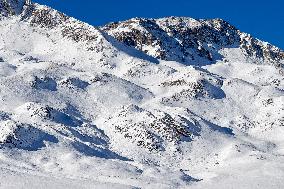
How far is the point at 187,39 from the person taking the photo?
14962 centimetres

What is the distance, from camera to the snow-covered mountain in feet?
203

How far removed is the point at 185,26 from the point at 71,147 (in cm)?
10133

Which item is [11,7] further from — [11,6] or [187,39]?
[187,39]

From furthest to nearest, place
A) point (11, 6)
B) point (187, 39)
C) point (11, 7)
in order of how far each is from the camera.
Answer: point (187, 39) < point (11, 6) < point (11, 7)

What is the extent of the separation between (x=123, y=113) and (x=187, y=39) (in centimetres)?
7241

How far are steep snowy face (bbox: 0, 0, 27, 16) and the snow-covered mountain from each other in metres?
0.25

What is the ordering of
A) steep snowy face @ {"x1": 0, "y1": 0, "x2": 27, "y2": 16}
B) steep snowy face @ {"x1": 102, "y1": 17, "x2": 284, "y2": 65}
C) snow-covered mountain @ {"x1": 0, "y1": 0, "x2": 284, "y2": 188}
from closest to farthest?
snow-covered mountain @ {"x1": 0, "y1": 0, "x2": 284, "y2": 188} → steep snowy face @ {"x1": 0, "y1": 0, "x2": 27, "y2": 16} → steep snowy face @ {"x1": 102, "y1": 17, "x2": 284, "y2": 65}

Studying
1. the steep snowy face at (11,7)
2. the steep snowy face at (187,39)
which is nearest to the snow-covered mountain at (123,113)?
the steep snowy face at (11,7)

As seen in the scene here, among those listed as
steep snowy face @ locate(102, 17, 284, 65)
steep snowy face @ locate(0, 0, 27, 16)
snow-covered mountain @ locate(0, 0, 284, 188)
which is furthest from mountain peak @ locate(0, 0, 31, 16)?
steep snowy face @ locate(102, 17, 284, 65)

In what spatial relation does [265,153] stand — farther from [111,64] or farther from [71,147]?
[111,64]

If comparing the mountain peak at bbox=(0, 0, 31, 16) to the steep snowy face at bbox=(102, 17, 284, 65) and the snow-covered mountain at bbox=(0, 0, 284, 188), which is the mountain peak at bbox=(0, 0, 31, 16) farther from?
the steep snowy face at bbox=(102, 17, 284, 65)

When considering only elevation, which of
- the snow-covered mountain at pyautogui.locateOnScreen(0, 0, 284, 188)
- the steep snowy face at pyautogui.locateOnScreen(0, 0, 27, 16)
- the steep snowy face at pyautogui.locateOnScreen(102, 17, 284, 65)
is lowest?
the snow-covered mountain at pyautogui.locateOnScreen(0, 0, 284, 188)

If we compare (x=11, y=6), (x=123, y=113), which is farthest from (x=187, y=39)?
(x=123, y=113)

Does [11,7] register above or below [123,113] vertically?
above
